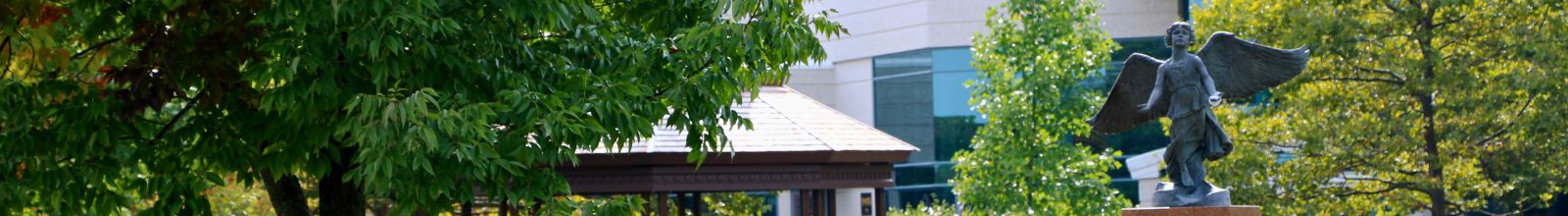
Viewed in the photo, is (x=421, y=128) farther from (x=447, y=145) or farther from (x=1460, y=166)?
(x=1460, y=166)

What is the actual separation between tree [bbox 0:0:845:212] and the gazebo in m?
6.10

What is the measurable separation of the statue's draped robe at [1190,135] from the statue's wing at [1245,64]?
0.62 meters

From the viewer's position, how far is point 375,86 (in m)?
8.87

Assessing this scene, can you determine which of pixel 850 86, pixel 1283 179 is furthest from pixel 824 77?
pixel 1283 179

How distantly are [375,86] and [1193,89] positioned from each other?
5039mm

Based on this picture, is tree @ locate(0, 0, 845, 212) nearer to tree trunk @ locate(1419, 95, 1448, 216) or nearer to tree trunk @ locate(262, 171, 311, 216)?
tree trunk @ locate(262, 171, 311, 216)

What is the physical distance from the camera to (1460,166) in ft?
66.5

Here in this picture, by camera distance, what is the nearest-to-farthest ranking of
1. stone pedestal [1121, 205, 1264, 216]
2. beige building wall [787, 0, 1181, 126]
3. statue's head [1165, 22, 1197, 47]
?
1. stone pedestal [1121, 205, 1264, 216]
2. statue's head [1165, 22, 1197, 47]
3. beige building wall [787, 0, 1181, 126]

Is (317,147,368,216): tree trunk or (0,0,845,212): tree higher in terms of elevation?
(0,0,845,212): tree

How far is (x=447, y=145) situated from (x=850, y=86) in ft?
101

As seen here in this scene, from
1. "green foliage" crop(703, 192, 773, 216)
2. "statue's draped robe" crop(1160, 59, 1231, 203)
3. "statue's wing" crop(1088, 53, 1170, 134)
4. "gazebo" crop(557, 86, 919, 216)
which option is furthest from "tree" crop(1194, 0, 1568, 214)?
"green foliage" crop(703, 192, 773, 216)

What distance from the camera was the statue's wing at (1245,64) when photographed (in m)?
12.4

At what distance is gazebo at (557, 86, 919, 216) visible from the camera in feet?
55.2

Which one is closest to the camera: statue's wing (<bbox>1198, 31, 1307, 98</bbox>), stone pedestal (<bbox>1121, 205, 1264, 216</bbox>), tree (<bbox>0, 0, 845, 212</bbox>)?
tree (<bbox>0, 0, 845, 212</bbox>)
